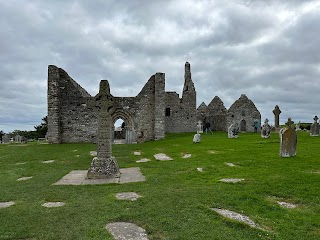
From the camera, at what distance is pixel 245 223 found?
19.2 feet

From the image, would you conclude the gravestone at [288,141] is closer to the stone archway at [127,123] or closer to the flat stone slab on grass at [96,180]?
the flat stone slab on grass at [96,180]

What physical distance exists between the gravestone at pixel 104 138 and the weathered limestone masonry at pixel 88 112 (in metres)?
16.6

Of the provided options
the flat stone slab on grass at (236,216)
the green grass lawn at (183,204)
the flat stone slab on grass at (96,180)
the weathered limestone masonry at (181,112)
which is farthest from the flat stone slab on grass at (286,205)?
the weathered limestone masonry at (181,112)

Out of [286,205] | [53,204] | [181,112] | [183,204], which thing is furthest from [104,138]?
[181,112]

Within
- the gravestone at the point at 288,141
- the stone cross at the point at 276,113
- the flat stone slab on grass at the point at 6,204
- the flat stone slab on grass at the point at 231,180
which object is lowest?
the flat stone slab on grass at the point at 6,204

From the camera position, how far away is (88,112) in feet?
97.6

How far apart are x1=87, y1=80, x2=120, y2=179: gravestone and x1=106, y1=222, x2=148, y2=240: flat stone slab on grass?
592 centimetres

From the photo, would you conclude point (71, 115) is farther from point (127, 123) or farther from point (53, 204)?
point (53, 204)

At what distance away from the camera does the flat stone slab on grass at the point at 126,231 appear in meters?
5.32

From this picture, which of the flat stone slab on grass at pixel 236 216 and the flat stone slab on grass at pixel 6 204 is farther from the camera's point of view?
the flat stone slab on grass at pixel 6 204

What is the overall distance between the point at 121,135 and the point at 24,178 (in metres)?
27.3

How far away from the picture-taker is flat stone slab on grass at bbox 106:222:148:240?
17.5ft

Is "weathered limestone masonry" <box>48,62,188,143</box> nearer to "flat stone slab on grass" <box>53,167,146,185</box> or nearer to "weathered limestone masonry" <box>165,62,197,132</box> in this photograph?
"weathered limestone masonry" <box>165,62,197,132</box>

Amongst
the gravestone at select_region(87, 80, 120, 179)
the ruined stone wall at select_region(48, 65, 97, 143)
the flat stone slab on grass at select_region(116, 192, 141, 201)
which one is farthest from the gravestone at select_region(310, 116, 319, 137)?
the flat stone slab on grass at select_region(116, 192, 141, 201)
